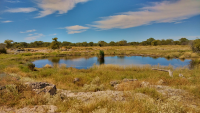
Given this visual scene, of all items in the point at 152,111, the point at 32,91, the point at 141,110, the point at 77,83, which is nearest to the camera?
the point at 152,111

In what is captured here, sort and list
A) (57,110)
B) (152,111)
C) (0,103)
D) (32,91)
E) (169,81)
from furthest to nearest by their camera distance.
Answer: (169,81)
(32,91)
(0,103)
(57,110)
(152,111)

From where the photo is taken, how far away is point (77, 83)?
9.65 meters

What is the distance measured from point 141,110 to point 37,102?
414 cm

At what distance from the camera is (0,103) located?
4.30 m

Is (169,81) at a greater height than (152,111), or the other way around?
(152,111)

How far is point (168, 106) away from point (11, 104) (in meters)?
5.73

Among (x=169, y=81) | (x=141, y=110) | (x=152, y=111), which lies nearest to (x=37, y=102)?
(x=141, y=110)

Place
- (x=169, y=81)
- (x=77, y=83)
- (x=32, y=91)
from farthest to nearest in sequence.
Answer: (x=77, y=83) → (x=169, y=81) → (x=32, y=91)

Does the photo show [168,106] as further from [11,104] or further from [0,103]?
[0,103]

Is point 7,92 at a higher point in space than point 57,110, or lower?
higher

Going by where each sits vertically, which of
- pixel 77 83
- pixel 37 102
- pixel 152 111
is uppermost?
pixel 152 111

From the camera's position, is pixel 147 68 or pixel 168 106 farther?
pixel 147 68

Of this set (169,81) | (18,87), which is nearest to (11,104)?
(18,87)

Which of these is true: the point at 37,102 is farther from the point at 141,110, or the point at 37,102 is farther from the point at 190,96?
the point at 190,96
